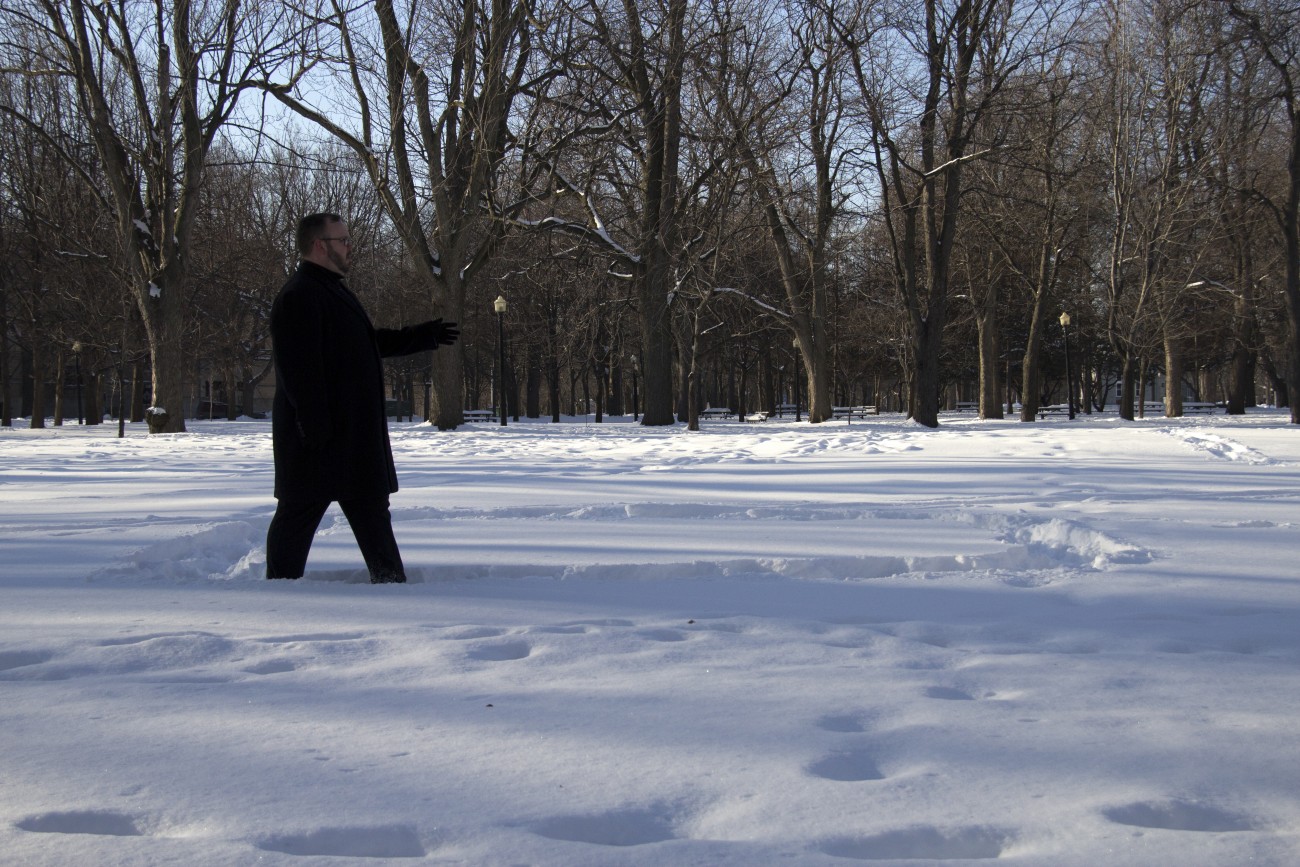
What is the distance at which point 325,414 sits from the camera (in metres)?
4.95

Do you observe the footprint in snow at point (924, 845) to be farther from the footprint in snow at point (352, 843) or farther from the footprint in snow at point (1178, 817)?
the footprint in snow at point (352, 843)

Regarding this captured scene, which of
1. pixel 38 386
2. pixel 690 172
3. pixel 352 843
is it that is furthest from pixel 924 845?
pixel 38 386

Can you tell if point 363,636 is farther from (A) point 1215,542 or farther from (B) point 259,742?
(A) point 1215,542

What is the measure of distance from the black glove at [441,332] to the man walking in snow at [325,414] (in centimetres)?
32

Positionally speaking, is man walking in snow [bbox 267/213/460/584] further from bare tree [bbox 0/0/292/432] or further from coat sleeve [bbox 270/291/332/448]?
bare tree [bbox 0/0/292/432]

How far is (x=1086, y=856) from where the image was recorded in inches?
83.4

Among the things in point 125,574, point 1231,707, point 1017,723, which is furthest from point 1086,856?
point 125,574

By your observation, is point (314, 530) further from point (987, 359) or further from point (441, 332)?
point (987, 359)

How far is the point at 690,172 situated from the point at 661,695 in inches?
830

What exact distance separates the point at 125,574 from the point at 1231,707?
4.84 m

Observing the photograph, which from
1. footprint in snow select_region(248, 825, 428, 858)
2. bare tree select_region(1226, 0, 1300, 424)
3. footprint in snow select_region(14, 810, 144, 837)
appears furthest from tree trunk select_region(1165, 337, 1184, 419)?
footprint in snow select_region(14, 810, 144, 837)

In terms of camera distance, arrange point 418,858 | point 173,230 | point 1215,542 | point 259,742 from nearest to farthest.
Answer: point 418,858 → point 259,742 → point 1215,542 → point 173,230

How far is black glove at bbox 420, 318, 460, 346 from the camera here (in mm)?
5480

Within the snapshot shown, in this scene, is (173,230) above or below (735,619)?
above
